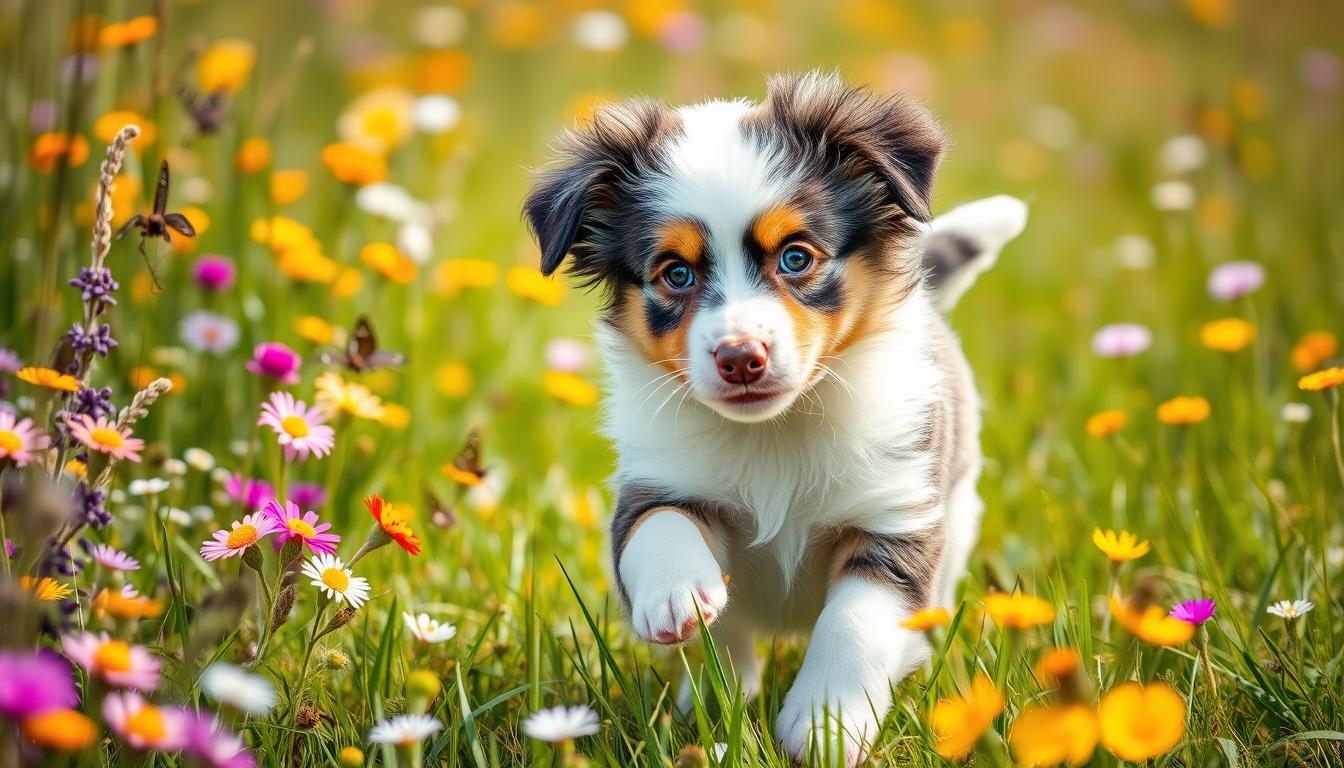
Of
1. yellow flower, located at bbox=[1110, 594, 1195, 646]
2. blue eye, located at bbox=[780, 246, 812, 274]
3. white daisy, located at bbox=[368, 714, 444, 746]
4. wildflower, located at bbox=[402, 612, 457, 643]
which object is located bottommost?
wildflower, located at bbox=[402, 612, 457, 643]

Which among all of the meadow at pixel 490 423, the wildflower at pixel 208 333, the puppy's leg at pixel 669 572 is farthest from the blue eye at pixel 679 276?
the wildflower at pixel 208 333

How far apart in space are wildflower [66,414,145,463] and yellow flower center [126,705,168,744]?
632mm

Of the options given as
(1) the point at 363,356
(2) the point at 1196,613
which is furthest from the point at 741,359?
(1) the point at 363,356

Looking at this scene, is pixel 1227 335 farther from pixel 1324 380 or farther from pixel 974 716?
pixel 974 716

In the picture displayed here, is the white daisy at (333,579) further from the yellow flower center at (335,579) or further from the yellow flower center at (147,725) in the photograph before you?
the yellow flower center at (147,725)

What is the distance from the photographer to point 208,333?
3.29m

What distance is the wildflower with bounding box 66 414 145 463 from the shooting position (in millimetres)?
1985

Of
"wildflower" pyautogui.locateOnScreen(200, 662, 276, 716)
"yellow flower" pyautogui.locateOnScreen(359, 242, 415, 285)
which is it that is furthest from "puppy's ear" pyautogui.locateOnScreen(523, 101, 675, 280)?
"wildflower" pyautogui.locateOnScreen(200, 662, 276, 716)

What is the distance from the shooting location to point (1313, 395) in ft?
12.3

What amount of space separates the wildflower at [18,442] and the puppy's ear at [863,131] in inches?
58.5

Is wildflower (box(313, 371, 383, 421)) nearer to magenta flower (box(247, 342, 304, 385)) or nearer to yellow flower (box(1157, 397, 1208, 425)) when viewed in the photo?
magenta flower (box(247, 342, 304, 385))

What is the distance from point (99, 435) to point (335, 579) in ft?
1.43

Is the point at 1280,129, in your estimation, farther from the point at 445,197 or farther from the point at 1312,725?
the point at 1312,725

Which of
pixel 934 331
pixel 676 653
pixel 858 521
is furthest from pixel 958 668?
pixel 934 331
